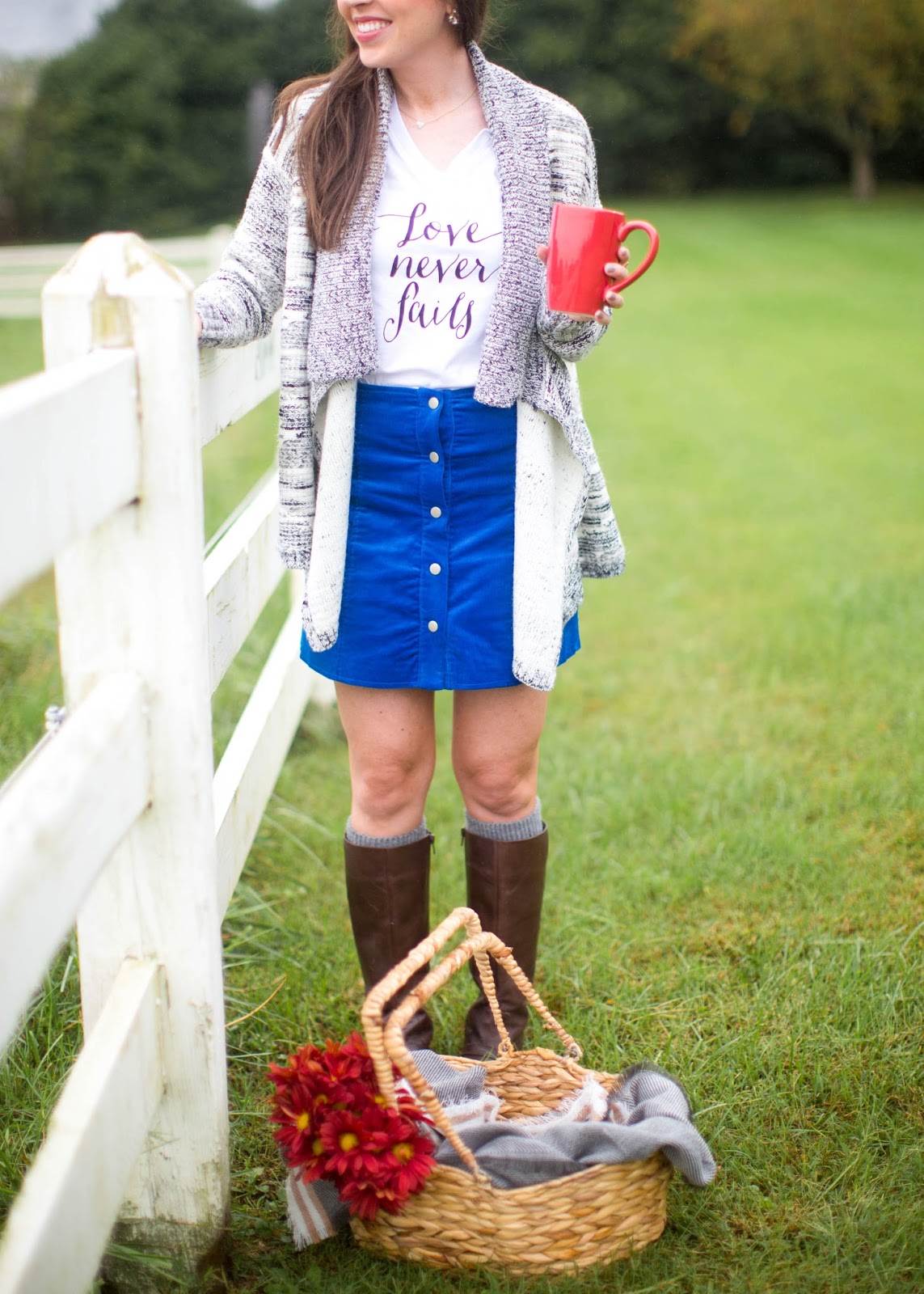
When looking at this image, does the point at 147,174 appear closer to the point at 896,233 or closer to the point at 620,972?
the point at 896,233

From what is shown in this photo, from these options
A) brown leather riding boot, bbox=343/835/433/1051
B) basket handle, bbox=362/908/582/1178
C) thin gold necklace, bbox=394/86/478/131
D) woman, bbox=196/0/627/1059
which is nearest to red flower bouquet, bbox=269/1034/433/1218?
basket handle, bbox=362/908/582/1178

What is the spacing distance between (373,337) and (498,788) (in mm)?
756

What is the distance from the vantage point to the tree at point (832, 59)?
2566 cm

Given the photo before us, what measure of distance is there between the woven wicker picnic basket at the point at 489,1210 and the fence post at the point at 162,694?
0.22 meters

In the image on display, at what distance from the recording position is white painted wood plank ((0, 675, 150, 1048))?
45.1 inches

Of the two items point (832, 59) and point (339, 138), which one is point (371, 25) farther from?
point (832, 59)

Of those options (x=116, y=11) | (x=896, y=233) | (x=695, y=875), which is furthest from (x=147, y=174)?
(x=695, y=875)

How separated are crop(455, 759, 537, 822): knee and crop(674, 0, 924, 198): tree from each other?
2711 cm

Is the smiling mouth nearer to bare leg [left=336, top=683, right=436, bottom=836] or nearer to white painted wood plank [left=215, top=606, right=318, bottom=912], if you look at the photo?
bare leg [left=336, top=683, right=436, bottom=836]

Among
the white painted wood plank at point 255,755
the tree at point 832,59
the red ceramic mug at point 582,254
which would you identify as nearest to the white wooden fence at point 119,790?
the white painted wood plank at point 255,755

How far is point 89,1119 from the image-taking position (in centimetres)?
131

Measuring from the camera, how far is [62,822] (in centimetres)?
122

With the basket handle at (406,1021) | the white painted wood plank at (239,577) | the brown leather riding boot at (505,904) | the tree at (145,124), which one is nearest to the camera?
the basket handle at (406,1021)

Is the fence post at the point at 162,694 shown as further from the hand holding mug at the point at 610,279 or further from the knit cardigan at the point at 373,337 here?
the hand holding mug at the point at 610,279
